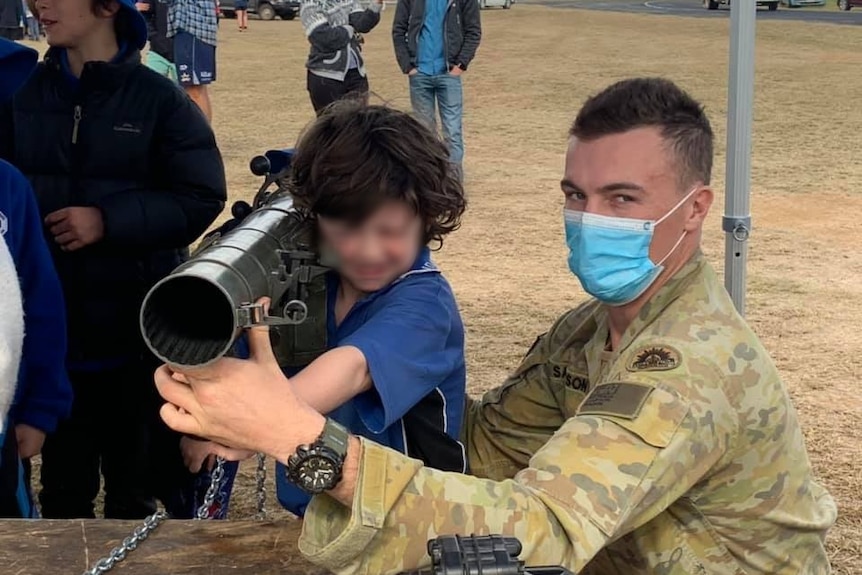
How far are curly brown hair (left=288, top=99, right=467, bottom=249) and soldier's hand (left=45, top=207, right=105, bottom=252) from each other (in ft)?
4.06

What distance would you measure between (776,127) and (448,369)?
40.3ft

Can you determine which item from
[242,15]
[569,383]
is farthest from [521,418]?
[242,15]

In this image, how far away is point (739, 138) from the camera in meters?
3.95

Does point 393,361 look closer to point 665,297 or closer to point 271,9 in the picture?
point 665,297

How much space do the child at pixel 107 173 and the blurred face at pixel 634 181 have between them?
1609mm

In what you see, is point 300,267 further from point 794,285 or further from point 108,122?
point 794,285

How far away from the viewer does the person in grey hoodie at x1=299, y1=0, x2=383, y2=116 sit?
30.5 ft

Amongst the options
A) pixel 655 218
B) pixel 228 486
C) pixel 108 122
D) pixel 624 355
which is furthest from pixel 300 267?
pixel 108 122

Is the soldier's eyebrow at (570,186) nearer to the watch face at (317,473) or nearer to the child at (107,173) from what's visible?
the watch face at (317,473)

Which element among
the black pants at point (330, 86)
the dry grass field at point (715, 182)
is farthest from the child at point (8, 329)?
the black pants at point (330, 86)

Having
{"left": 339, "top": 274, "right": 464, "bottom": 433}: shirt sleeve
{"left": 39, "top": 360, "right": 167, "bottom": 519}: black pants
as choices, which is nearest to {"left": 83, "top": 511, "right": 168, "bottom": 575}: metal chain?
{"left": 339, "top": 274, "right": 464, "bottom": 433}: shirt sleeve

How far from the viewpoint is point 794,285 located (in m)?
7.23

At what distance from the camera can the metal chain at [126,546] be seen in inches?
74.5

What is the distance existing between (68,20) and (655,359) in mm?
2192
